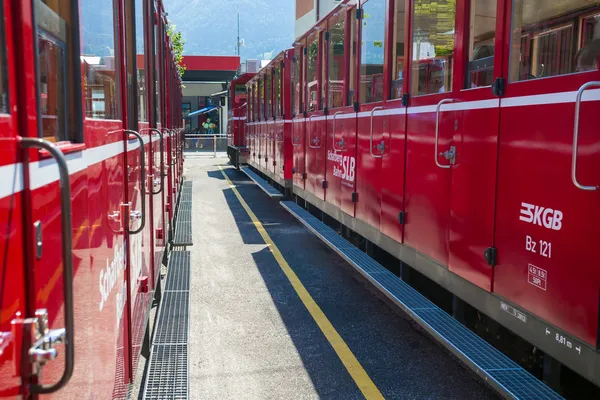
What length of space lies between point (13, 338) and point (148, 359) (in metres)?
3.00

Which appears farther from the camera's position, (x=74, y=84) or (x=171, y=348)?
(x=171, y=348)

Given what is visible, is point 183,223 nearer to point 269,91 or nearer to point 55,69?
point 269,91

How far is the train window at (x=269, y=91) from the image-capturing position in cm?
1470

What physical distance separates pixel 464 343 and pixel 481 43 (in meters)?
2.01

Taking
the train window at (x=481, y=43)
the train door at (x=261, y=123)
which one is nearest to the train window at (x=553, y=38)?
the train window at (x=481, y=43)

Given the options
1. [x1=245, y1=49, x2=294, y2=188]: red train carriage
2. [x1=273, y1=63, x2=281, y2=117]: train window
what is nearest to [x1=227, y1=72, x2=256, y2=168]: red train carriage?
[x1=245, y1=49, x2=294, y2=188]: red train carriage

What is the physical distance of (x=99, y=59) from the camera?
8.31 feet

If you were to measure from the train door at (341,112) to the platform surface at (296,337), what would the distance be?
1.00 meters

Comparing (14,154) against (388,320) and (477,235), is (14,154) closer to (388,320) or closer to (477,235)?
(477,235)

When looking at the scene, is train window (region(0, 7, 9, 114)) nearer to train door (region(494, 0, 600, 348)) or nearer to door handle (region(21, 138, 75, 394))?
door handle (region(21, 138, 75, 394))

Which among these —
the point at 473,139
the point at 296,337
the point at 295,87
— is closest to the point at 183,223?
the point at 295,87

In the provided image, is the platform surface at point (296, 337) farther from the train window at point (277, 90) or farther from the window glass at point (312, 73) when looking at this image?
the train window at point (277, 90)

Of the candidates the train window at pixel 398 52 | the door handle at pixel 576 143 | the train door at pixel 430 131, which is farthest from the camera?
the train window at pixel 398 52

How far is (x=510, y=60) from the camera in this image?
3713mm
